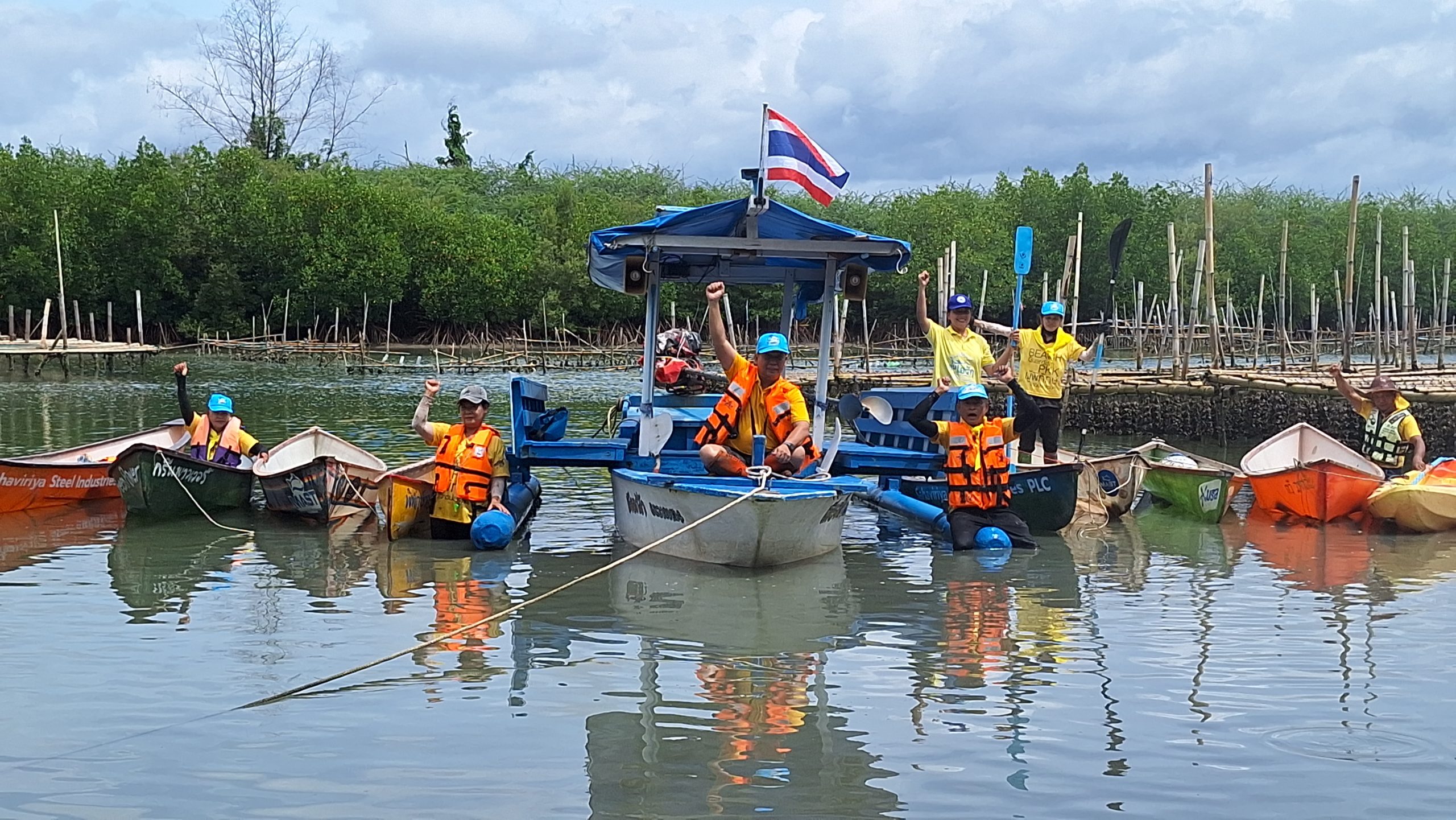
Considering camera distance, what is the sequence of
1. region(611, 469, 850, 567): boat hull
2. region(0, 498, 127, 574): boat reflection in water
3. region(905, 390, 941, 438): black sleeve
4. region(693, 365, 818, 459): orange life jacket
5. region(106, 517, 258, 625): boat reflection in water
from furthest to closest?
1. region(905, 390, 941, 438): black sleeve
2. region(0, 498, 127, 574): boat reflection in water
3. region(693, 365, 818, 459): orange life jacket
4. region(611, 469, 850, 567): boat hull
5. region(106, 517, 258, 625): boat reflection in water

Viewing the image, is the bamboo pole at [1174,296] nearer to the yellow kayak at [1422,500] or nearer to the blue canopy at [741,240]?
the yellow kayak at [1422,500]

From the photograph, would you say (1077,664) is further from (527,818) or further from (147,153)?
(147,153)

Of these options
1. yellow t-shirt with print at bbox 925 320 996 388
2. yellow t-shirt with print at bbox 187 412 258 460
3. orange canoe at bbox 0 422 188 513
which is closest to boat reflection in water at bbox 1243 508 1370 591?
yellow t-shirt with print at bbox 925 320 996 388

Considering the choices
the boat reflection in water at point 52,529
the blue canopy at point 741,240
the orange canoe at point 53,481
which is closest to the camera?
the blue canopy at point 741,240

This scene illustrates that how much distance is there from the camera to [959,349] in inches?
523

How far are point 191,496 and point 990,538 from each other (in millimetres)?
7592

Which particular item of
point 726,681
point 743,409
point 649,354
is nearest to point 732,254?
point 649,354

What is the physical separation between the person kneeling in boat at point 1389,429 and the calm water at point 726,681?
146cm

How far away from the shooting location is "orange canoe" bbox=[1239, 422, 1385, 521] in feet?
46.7

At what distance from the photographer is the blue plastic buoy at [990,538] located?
1234 centimetres

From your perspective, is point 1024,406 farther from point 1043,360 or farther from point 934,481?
point 934,481

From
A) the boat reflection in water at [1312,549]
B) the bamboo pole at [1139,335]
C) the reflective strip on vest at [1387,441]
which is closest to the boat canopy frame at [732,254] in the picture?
the boat reflection in water at [1312,549]

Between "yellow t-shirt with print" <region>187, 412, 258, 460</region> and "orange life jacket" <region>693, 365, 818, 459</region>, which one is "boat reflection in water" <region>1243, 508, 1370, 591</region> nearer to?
"orange life jacket" <region>693, 365, 818, 459</region>

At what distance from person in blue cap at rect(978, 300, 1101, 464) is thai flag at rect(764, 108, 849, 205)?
3437mm
